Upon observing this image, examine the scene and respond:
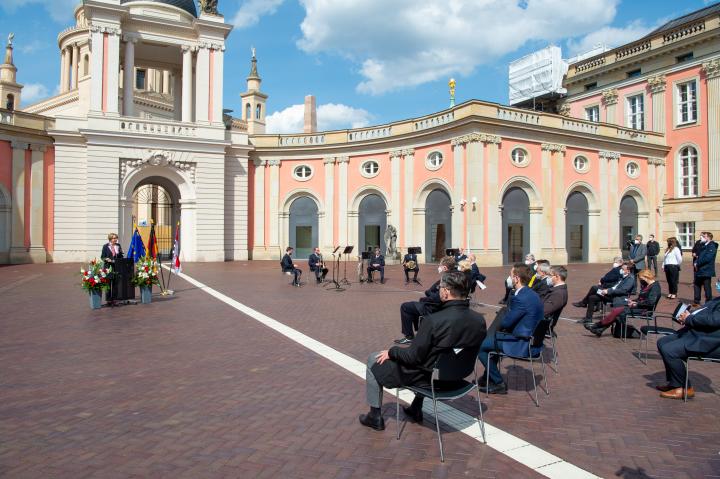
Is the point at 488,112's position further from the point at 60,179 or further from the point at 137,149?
the point at 60,179

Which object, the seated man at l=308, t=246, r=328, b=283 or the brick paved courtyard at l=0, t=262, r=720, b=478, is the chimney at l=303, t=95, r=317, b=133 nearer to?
the seated man at l=308, t=246, r=328, b=283

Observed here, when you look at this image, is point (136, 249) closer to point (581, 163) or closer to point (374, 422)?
point (374, 422)

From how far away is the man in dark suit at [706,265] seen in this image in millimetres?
12562

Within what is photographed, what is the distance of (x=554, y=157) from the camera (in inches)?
1135

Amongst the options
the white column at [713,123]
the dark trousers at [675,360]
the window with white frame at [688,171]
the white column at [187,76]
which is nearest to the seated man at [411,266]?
the dark trousers at [675,360]

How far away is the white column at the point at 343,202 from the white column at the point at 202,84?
341 inches

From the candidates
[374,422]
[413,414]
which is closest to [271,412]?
[374,422]

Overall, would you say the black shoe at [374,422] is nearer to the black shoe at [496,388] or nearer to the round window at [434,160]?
the black shoe at [496,388]

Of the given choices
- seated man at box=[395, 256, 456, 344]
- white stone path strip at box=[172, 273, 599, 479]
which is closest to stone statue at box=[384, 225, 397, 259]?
seated man at box=[395, 256, 456, 344]

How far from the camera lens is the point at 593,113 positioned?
38469 mm

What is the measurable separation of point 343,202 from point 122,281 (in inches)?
818

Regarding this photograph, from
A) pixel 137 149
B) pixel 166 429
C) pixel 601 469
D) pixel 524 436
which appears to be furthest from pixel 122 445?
Result: pixel 137 149

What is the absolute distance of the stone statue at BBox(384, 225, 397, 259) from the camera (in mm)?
28734

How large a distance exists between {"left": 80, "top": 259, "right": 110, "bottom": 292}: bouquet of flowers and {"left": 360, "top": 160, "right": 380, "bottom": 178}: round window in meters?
21.5
